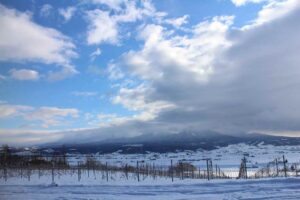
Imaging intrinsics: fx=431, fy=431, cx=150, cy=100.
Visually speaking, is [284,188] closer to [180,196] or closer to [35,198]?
[180,196]

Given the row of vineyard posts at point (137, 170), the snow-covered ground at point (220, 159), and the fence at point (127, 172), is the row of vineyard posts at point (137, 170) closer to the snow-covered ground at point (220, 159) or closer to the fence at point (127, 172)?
the fence at point (127, 172)

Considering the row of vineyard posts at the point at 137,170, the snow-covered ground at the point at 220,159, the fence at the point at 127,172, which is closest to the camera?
the fence at the point at 127,172

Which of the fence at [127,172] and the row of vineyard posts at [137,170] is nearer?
the fence at [127,172]

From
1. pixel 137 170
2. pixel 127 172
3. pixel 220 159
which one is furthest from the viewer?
pixel 220 159

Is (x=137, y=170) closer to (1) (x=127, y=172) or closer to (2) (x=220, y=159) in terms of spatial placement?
(1) (x=127, y=172)

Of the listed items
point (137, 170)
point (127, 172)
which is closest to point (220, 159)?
point (127, 172)

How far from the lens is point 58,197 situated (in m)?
20.5

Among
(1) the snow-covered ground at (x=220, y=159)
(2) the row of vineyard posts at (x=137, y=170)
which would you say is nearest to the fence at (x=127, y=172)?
(2) the row of vineyard posts at (x=137, y=170)

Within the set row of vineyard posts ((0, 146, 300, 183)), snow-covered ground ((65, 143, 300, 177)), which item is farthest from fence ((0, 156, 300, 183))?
snow-covered ground ((65, 143, 300, 177))

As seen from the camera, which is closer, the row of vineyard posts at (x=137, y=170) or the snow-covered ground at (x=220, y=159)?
the row of vineyard posts at (x=137, y=170)

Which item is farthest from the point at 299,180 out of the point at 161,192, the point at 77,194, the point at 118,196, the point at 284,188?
the point at 77,194

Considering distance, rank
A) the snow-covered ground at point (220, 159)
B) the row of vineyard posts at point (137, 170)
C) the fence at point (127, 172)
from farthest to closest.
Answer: the snow-covered ground at point (220, 159)
the row of vineyard posts at point (137, 170)
the fence at point (127, 172)

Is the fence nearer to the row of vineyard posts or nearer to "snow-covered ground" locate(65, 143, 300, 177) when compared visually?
the row of vineyard posts

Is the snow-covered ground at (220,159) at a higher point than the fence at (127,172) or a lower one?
lower
